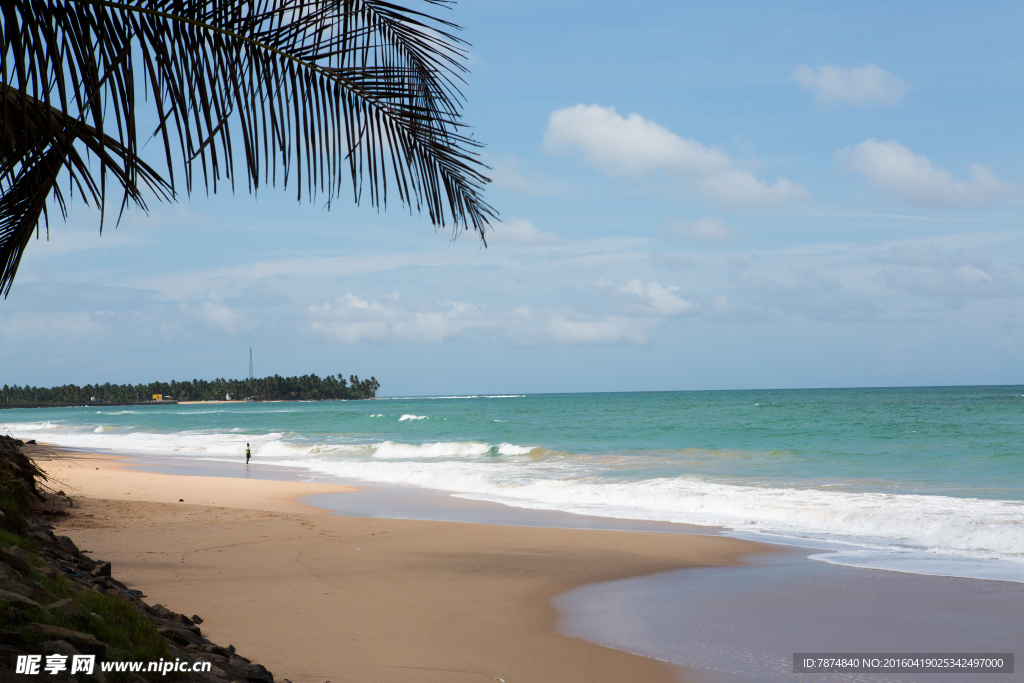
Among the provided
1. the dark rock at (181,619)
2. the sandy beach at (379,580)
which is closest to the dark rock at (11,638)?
the sandy beach at (379,580)

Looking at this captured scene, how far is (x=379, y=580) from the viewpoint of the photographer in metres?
6.83

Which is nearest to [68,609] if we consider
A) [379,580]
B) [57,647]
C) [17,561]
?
[57,647]

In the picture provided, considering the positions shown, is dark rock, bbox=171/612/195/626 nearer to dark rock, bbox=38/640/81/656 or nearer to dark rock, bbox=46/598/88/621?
dark rock, bbox=46/598/88/621

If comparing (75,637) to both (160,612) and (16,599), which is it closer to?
(16,599)

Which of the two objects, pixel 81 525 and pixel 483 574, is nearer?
pixel 483 574

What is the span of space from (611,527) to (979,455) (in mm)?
15643

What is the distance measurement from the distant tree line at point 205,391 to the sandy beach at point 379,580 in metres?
142

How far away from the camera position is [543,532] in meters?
9.50

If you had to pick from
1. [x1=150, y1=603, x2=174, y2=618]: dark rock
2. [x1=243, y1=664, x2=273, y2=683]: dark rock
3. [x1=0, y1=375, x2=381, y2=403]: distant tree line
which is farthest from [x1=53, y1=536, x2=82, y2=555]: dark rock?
[x1=0, y1=375, x2=381, y2=403]: distant tree line

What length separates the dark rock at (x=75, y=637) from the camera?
8.95ft

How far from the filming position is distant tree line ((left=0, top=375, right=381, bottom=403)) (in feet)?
485

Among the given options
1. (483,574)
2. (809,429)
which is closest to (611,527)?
(483,574)

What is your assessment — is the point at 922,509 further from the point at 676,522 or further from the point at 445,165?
the point at 445,165

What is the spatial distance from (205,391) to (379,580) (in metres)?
159
